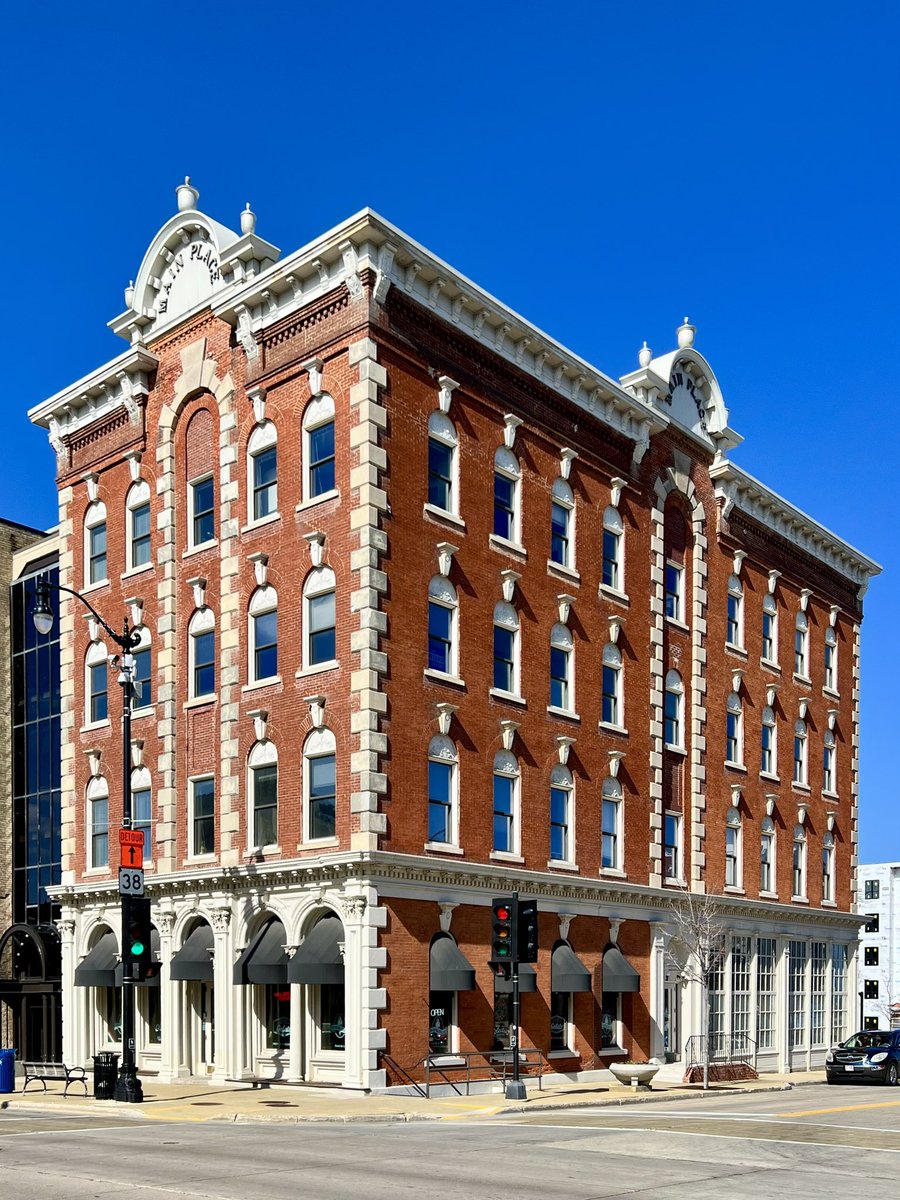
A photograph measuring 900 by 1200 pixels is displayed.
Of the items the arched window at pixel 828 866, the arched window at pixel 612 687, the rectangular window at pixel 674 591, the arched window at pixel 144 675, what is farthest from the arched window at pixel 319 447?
the arched window at pixel 828 866

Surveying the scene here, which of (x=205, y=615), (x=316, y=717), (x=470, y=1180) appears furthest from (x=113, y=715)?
(x=470, y=1180)

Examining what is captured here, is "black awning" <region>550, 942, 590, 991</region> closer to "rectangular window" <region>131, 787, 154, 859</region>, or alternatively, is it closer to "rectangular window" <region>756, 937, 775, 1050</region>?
"rectangular window" <region>131, 787, 154, 859</region>

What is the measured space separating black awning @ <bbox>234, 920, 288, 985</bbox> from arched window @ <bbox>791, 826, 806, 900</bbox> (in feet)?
81.4

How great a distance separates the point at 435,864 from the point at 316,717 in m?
4.31

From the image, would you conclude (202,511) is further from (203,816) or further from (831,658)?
(831,658)

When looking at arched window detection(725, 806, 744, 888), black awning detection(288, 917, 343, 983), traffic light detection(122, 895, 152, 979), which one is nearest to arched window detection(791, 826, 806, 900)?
arched window detection(725, 806, 744, 888)

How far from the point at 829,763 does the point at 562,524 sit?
21330 mm

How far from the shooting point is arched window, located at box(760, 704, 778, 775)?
165ft

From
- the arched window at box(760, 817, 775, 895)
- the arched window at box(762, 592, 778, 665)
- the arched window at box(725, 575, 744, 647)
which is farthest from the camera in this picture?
the arched window at box(762, 592, 778, 665)

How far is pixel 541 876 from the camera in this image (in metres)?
36.0

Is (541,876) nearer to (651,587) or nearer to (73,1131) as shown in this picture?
(651,587)

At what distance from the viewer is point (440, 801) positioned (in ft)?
110

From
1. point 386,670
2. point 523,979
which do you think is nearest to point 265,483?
point 386,670

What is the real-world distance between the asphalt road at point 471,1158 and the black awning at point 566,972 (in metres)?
7.79
